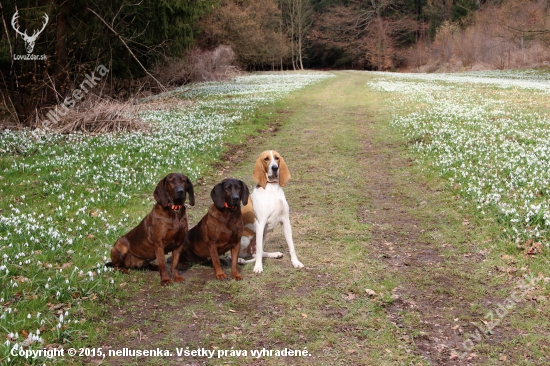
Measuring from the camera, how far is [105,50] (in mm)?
21906

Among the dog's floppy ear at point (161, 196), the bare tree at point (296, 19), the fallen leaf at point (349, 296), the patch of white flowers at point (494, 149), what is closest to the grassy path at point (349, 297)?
the fallen leaf at point (349, 296)

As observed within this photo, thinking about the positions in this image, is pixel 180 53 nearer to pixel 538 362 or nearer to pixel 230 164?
pixel 230 164

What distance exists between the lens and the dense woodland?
18188 millimetres

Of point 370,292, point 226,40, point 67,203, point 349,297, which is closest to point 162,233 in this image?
→ point 349,297

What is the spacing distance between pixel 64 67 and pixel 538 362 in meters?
19.8

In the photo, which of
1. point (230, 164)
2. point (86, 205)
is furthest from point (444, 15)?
point (86, 205)

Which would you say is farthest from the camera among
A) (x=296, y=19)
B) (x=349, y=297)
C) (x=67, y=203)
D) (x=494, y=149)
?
(x=296, y=19)

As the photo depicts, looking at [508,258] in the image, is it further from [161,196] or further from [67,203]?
[67,203]

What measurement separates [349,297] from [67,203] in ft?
19.3

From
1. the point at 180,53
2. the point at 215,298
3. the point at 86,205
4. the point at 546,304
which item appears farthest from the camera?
the point at 180,53

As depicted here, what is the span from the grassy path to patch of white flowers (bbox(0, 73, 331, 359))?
0.68 metres

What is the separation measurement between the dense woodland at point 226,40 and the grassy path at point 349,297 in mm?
11624

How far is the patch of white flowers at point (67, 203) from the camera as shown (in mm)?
5289

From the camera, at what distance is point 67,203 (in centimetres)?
886
